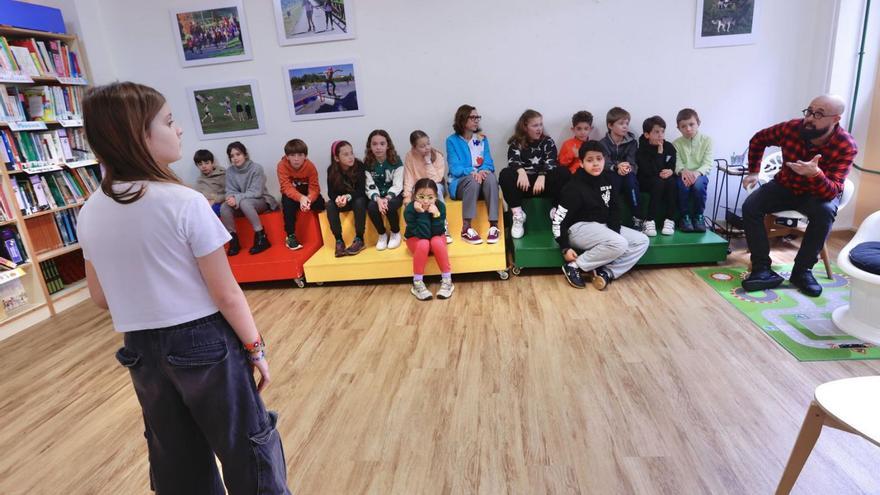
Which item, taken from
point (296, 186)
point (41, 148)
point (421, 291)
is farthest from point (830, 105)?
point (41, 148)

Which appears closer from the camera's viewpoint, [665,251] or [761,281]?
[761,281]

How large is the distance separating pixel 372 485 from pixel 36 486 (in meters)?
1.37

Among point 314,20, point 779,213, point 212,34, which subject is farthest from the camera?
point 212,34

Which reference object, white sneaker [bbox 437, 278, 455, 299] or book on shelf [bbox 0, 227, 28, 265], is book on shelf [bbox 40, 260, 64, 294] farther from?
white sneaker [bbox 437, 278, 455, 299]

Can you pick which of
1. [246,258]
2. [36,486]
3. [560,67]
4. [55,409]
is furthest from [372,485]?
[560,67]

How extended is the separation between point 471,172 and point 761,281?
84.0 inches

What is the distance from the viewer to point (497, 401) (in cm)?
211

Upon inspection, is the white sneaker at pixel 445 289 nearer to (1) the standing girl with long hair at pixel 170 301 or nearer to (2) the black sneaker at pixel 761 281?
(2) the black sneaker at pixel 761 281

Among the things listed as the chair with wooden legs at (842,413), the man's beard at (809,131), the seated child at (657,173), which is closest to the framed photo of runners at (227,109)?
the seated child at (657,173)

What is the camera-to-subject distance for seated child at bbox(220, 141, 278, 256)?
390 cm

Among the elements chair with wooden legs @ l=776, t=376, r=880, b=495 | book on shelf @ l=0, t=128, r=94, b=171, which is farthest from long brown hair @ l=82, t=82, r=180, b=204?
book on shelf @ l=0, t=128, r=94, b=171

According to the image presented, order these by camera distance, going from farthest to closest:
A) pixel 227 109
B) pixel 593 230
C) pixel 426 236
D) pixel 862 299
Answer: pixel 227 109 < pixel 426 236 < pixel 593 230 < pixel 862 299

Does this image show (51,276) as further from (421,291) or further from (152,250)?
(152,250)

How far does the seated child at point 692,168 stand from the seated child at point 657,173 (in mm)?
74
